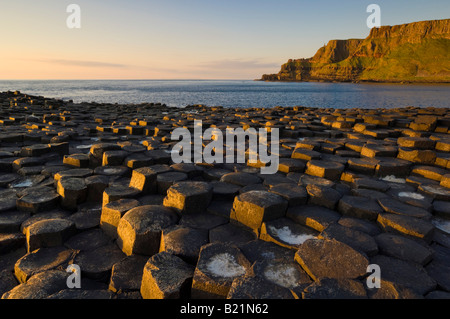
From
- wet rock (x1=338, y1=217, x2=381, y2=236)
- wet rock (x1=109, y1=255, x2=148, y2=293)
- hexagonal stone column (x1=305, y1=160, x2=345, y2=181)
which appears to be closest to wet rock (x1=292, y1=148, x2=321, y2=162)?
hexagonal stone column (x1=305, y1=160, x2=345, y2=181)

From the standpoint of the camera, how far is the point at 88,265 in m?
2.18

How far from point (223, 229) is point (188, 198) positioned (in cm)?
50

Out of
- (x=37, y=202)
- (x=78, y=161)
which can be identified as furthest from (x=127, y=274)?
(x=78, y=161)

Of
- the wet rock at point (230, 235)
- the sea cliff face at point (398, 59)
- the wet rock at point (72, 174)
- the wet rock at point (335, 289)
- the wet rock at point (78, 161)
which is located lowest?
the wet rock at point (230, 235)

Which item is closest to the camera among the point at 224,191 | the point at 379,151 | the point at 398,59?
the point at 224,191

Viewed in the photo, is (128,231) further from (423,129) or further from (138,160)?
(423,129)

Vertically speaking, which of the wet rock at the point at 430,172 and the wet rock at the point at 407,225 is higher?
the wet rock at the point at 430,172

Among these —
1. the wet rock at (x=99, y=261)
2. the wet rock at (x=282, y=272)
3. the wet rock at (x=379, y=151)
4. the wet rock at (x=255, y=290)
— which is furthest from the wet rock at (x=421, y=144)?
the wet rock at (x=99, y=261)

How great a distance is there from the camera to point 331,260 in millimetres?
1870

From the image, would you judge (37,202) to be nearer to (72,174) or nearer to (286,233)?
(72,174)

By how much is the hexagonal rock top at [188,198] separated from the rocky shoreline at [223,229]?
0.04 ft

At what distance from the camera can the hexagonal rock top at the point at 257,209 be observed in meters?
2.51

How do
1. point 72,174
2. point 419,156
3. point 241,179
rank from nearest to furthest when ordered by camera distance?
point 241,179, point 72,174, point 419,156

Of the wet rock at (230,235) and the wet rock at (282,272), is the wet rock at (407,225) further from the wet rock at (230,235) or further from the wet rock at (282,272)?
the wet rock at (230,235)
